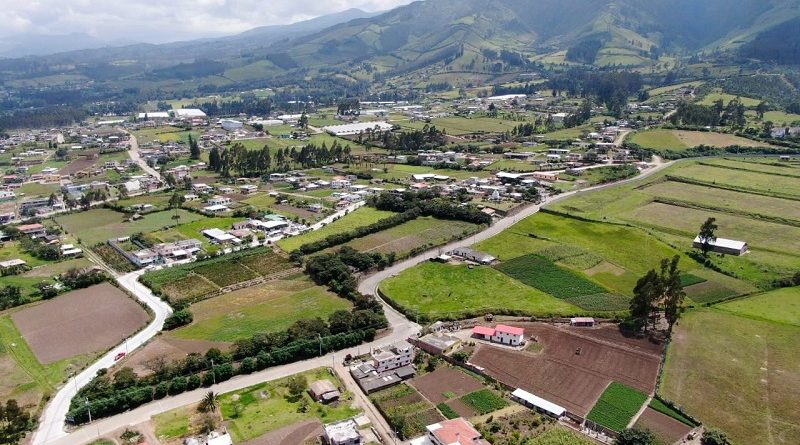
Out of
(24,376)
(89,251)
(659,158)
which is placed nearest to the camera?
(24,376)

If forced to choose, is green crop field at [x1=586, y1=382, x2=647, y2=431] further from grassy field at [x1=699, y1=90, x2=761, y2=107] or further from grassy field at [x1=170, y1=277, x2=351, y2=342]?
grassy field at [x1=699, y1=90, x2=761, y2=107]

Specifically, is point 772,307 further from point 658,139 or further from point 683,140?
point 658,139

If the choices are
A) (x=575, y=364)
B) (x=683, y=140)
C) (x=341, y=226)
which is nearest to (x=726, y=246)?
(x=575, y=364)

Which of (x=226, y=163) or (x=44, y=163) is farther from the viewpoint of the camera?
(x=44, y=163)

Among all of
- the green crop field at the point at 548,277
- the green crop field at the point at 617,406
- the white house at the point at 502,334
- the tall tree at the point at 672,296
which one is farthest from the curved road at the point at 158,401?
the tall tree at the point at 672,296

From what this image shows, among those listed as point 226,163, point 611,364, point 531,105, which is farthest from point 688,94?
point 611,364

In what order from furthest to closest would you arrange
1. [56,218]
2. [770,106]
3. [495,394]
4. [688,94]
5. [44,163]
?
[688,94]
[770,106]
[44,163]
[56,218]
[495,394]

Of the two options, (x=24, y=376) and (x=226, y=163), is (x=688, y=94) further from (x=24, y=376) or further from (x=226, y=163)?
(x=24, y=376)
